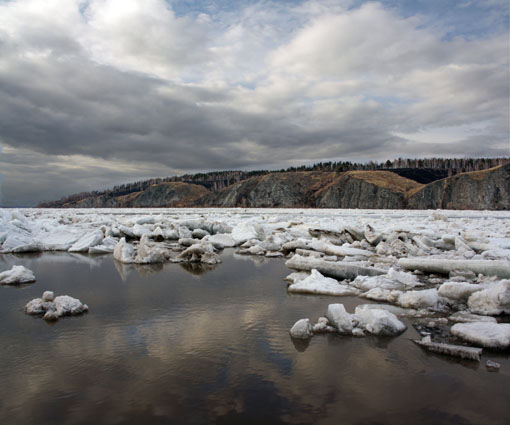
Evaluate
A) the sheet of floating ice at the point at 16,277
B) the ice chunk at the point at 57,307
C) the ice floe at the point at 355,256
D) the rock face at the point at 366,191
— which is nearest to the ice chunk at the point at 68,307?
the ice chunk at the point at 57,307

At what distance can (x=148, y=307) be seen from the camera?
536 centimetres

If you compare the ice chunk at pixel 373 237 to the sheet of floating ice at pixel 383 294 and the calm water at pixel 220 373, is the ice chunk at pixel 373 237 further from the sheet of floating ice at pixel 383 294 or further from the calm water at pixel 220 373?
the calm water at pixel 220 373

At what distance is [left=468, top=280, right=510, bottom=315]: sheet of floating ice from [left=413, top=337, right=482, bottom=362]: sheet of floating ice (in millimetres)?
1511

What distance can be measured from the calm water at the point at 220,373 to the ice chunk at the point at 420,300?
31.3 inches

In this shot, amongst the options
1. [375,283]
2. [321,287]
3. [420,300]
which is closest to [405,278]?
[375,283]

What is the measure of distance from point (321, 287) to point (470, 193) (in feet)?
230

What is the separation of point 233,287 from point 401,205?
231 ft

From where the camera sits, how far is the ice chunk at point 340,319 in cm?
423

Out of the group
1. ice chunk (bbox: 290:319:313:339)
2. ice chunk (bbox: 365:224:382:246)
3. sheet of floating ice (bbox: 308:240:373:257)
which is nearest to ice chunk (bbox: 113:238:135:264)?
sheet of floating ice (bbox: 308:240:373:257)

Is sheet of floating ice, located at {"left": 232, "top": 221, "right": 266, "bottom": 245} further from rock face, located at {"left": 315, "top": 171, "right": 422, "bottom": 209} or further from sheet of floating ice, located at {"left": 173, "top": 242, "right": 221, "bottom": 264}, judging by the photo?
rock face, located at {"left": 315, "top": 171, "right": 422, "bottom": 209}

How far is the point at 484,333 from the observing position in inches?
151

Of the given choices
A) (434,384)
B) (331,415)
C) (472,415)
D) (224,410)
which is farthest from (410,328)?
(224,410)

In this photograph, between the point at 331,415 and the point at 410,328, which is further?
the point at 410,328

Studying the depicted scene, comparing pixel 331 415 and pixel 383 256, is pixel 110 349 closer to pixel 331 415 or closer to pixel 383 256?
pixel 331 415
